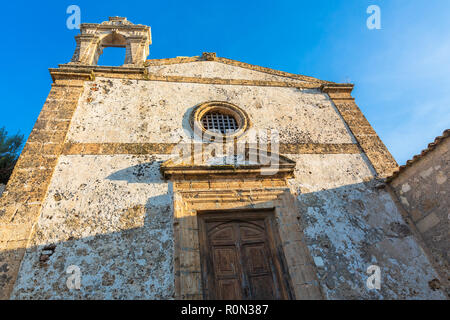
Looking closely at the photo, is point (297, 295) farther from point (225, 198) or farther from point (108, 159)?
point (108, 159)

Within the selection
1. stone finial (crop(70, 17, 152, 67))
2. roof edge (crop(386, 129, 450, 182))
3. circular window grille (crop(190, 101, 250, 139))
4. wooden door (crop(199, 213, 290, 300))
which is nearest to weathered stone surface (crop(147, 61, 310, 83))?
stone finial (crop(70, 17, 152, 67))

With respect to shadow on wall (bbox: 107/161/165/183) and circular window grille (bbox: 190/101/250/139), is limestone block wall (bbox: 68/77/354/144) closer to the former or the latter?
circular window grille (bbox: 190/101/250/139)

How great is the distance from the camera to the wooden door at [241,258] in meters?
4.64

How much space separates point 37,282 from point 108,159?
2.38 meters

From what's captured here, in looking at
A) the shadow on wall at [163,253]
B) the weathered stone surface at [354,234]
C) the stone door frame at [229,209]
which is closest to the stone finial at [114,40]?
the shadow on wall at [163,253]

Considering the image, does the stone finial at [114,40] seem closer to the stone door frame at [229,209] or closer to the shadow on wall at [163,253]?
the shadow on wall at [163,253]

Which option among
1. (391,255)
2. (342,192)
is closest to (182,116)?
(342,192)

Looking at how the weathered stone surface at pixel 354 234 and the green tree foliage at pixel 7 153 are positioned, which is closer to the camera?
the weathered stone surface at pixel 354 234

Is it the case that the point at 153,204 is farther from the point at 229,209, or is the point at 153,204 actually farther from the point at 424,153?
the point at 424,153

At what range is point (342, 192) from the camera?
5.86 meters

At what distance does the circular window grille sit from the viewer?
6.53 metres

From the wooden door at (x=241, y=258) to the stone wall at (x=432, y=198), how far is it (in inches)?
110
